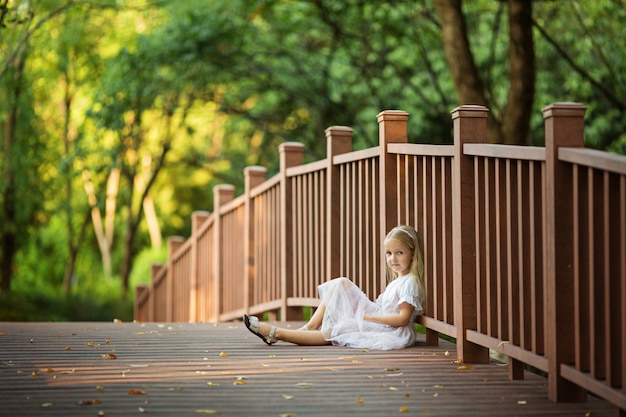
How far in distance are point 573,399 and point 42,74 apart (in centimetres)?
1762

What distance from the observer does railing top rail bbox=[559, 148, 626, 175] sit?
151 inches

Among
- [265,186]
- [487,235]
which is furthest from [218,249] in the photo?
[487,235]

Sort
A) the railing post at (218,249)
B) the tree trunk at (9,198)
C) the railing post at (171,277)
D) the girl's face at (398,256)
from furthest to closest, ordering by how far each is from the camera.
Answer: the tree trunk at (9,198) → the railing post at (171,277) → the railing post at (218,249) → the girl's face at (398,256)

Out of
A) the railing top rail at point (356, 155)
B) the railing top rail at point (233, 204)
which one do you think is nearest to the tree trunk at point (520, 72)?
the railing top rail at point (233, 204)

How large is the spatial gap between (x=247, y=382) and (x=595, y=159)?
199cm

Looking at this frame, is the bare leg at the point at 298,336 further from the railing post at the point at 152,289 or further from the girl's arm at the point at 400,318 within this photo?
the railing post at the point at 152,289

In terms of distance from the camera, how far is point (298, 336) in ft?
21.1

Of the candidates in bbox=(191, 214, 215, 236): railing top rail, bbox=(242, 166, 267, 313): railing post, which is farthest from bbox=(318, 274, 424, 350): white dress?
bbox=(191, 214, 215, 236): railing top rail

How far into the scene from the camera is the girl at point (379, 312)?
20.7 feet

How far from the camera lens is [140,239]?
117ft

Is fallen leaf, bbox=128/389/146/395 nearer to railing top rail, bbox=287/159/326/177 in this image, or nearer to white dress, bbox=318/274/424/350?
white dress, bbox=318/274/424/350

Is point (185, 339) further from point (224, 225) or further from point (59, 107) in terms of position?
point (59, 107)

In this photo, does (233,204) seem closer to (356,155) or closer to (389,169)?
(356,155)

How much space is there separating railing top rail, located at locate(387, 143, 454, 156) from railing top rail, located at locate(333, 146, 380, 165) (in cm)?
21
